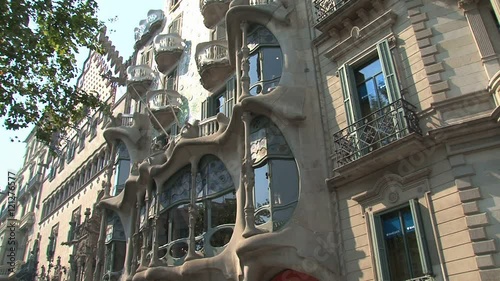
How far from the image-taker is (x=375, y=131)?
11500mm

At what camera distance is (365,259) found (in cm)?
1098

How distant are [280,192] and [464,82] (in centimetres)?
561

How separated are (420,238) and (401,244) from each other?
2.25 feet

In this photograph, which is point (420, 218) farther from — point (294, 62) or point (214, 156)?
point (214, 156)

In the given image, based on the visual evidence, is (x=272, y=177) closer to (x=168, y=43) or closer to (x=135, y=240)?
(x=135, y=240)

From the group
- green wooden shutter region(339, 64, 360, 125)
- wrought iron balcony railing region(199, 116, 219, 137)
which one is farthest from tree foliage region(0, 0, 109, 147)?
green wooden shutter region(339, 64, 360, 125)

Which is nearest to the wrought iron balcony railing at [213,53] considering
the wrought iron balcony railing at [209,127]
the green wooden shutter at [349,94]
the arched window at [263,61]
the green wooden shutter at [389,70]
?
the arched window at [263,61]

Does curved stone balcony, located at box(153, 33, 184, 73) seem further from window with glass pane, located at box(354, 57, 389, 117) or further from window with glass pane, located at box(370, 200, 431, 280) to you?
window with glass pane, located at box(370, 200, 431, 280)

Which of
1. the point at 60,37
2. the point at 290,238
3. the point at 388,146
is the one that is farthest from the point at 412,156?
the point at 60,37

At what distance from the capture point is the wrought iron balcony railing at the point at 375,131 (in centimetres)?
1077

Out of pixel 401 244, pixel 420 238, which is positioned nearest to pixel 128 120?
pixel 401 244

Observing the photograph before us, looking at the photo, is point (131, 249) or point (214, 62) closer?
point (214, 62)

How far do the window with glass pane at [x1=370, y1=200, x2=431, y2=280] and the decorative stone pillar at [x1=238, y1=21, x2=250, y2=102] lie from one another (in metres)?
5.83

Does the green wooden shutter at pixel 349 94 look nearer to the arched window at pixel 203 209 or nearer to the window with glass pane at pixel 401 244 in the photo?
the window with glass pane at pixel 401 244
